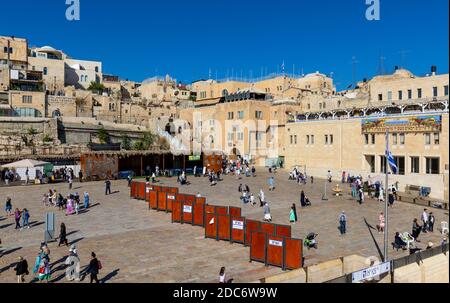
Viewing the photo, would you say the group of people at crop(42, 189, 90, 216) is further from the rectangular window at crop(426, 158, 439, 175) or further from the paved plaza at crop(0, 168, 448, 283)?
the rectangular window at crop(426, 158, 439, 175)

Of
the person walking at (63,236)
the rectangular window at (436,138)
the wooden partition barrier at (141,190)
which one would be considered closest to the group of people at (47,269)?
the person walking at (63,236)

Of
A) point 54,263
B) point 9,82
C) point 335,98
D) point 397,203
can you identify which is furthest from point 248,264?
point 9,82

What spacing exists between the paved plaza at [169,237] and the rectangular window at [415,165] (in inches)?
387

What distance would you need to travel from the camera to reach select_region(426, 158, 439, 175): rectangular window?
36.0 m

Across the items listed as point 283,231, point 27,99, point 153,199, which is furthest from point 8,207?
point 27,99

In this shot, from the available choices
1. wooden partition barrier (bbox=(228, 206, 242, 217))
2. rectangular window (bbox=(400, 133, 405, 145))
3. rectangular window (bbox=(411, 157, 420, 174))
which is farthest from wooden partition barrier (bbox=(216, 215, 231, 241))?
rectangular window (bbox=(400, 133, 405, 145))

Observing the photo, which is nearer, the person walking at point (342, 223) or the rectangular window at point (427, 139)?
the person walking at point (342, 223)

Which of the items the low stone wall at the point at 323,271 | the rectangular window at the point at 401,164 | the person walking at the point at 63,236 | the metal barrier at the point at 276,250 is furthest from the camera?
the rectangular window at the point at 401,164

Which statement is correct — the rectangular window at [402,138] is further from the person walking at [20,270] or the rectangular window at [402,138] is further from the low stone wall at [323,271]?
the person walking at [20,270]

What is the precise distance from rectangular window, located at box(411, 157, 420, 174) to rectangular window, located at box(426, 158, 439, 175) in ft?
3.03

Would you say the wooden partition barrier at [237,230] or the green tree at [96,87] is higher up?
the green tree at [96,87]

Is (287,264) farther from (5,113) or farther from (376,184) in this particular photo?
(5,113)

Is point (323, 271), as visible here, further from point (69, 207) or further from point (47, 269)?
point (69, 207)

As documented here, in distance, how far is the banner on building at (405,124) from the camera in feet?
117
